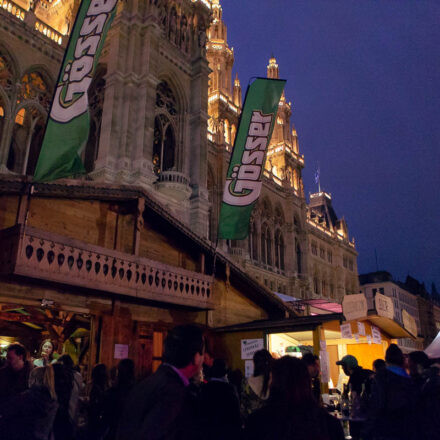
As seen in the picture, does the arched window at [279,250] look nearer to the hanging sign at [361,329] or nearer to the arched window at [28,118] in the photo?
the arched window at [28,118]

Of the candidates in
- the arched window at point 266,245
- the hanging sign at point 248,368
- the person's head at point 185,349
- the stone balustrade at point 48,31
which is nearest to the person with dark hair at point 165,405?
the person's head at point 185,349

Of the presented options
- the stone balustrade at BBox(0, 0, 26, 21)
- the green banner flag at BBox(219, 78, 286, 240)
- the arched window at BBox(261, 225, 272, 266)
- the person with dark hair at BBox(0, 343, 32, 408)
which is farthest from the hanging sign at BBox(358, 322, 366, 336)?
the arched window at BBox(261, 225, 272, 266)

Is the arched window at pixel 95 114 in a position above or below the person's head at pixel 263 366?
above

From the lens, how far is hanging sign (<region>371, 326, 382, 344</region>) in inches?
505

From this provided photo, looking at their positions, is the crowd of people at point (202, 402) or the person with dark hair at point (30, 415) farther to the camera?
the person with dark hair at point (30, 415)

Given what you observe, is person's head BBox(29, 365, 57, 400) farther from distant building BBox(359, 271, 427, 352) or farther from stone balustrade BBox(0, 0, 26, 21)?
distant building BBox(359, 271, 427, 352)

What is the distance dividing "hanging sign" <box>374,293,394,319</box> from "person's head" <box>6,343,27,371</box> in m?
9.75

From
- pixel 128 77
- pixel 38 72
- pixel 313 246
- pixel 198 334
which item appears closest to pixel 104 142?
pixel 128 77

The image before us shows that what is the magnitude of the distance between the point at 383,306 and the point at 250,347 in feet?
13.9

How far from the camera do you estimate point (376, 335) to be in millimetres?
12961

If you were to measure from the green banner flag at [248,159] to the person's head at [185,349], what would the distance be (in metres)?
9.39

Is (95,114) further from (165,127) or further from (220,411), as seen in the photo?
(220,411)

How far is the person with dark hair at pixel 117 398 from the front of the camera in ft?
15.3

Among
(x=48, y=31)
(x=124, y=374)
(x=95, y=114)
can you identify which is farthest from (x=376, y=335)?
(x=48, y=31)
